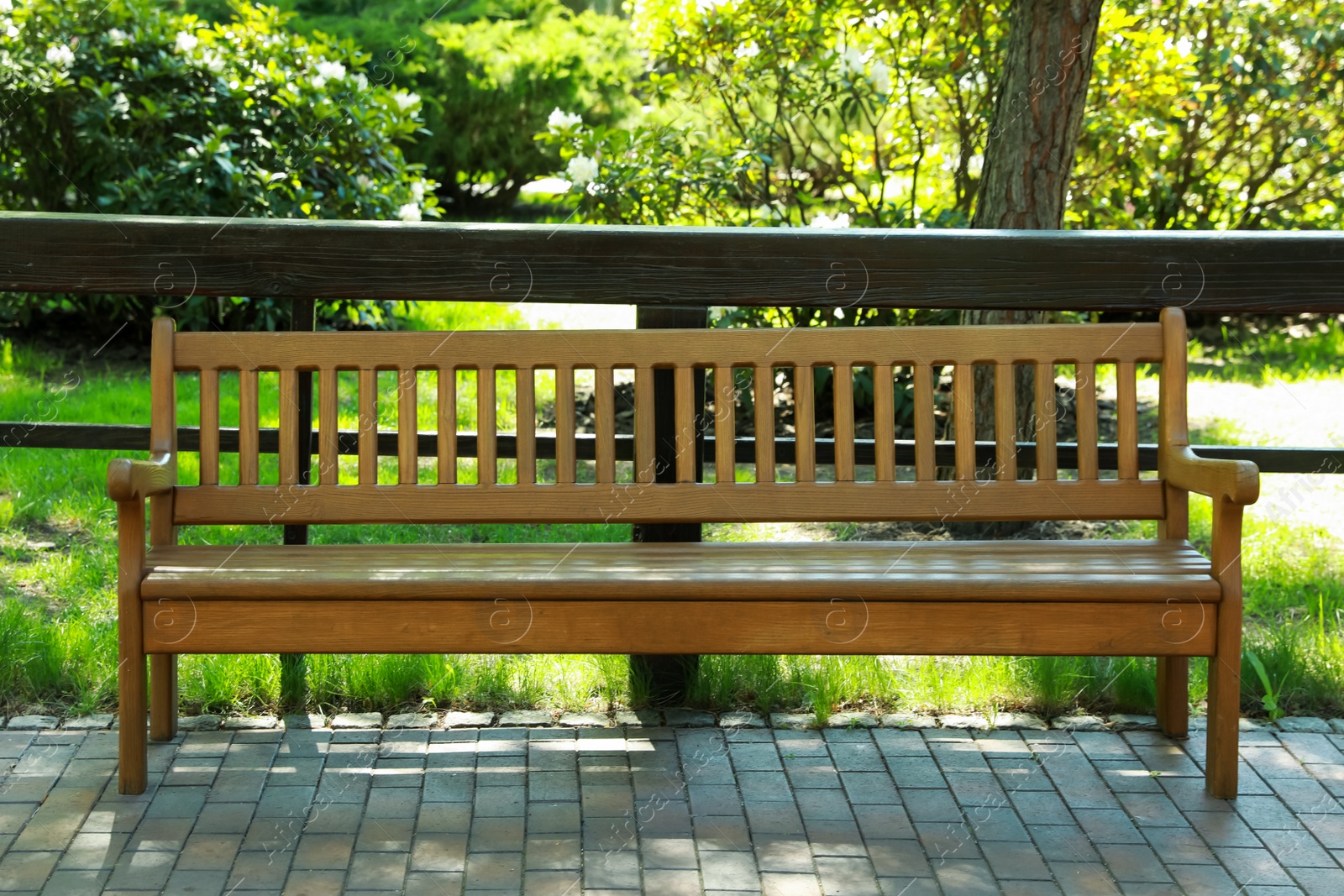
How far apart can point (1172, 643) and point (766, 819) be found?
3.15 ft

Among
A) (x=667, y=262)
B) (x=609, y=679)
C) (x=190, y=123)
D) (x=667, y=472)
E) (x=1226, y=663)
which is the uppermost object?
(x=190, y=123)

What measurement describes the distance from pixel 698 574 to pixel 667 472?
0.58 metres

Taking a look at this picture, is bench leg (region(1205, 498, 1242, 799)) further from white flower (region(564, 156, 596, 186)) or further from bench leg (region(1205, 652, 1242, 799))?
white flower (region(564, 156, 596, 186))

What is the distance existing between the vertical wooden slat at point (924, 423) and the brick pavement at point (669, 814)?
69 cm

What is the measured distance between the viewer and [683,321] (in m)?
3.37

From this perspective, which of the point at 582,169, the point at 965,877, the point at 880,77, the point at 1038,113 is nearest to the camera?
the point at 965,877

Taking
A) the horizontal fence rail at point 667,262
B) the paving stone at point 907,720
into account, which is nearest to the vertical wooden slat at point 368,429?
the horizontal fence rail at point 667,262

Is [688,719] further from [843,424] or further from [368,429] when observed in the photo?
[368,429]

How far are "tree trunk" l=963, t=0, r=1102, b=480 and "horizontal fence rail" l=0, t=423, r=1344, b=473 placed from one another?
1.31 m

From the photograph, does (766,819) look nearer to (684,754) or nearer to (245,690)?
(684,754)

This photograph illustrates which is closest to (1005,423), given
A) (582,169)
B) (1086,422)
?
(1086,422)

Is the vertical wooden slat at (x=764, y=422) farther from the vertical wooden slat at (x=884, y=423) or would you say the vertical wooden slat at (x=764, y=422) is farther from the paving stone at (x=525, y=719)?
the paving stone at (x=525, y=719)

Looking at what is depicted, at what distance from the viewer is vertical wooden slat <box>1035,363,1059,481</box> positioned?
3.23 metres

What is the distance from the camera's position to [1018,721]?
11.3 ft
